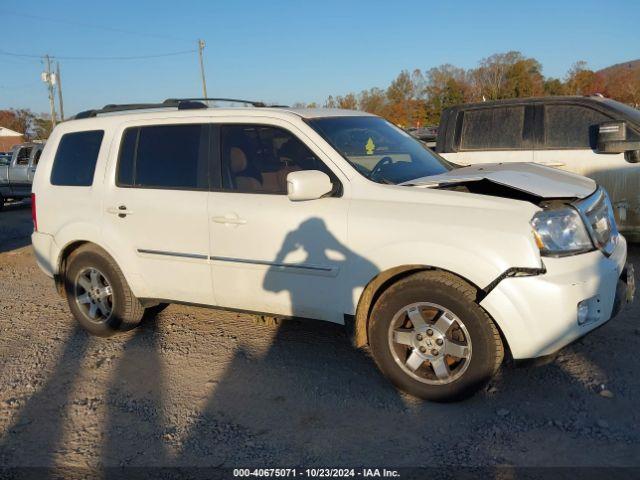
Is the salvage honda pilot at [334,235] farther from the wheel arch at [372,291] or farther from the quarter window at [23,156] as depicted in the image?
the quarter window at [23,156]

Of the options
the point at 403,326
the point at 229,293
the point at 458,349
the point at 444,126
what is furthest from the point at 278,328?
the point at 444,126

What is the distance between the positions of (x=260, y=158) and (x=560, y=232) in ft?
6.84

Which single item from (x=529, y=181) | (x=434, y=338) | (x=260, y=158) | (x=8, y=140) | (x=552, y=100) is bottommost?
(x=434, y=338)

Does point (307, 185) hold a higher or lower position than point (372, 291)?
higher

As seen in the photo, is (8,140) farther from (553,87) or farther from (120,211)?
(120,211)

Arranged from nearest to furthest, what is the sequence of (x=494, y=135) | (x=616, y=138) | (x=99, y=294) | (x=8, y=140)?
1. (x=99, y=294)
2. (x=616, y=138)
3. (x=494, y=135)
4. (x=8, y=140)

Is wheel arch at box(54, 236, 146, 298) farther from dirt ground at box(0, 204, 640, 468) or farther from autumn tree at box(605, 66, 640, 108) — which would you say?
autumn tree at box(605, 66, 640, 108)

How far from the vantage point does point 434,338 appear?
354 centimetres

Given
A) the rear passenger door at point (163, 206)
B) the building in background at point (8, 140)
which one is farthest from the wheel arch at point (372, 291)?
the building in background at point (8, 140)

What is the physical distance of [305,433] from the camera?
11.1 feet

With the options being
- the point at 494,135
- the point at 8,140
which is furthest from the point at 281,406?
the point at 8,140

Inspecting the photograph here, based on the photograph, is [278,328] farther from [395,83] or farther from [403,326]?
[395,83]

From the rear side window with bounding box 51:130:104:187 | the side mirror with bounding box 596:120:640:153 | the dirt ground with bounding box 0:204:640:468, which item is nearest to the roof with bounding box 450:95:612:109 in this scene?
the side mirror with bounding box 596:120:640:153

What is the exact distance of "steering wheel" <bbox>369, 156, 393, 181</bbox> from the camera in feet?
12.7
